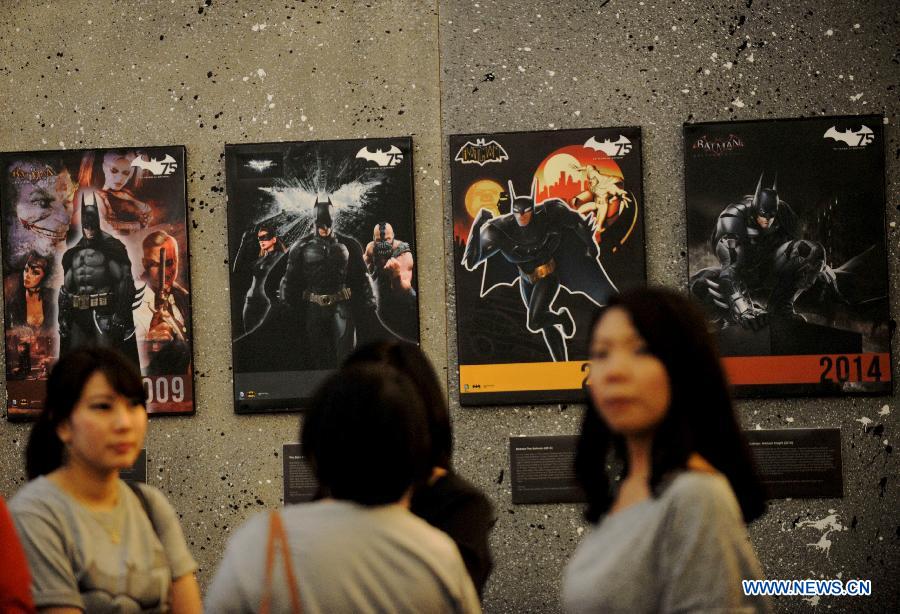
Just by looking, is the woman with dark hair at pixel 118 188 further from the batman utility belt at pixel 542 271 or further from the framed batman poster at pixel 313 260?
the batman utility belt at pixel 542 271

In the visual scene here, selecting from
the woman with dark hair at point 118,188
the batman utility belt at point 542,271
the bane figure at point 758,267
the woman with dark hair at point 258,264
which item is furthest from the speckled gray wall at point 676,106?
the woman with dark hair at point 118,188

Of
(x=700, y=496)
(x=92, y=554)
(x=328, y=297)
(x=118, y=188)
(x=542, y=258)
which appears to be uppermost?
(x=118, y=188)

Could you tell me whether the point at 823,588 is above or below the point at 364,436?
below

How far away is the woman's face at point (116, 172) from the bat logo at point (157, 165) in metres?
0.03

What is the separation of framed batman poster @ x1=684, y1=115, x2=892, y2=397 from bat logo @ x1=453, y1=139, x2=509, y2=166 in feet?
2.46

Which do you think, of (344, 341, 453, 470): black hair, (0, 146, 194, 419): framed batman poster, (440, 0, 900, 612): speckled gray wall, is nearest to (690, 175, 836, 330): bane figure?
(440, 0, 900, 612): speckled gray wall

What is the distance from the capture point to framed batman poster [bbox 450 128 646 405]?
376 centimetres

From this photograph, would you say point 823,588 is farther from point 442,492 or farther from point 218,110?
point 218,110

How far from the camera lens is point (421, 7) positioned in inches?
151

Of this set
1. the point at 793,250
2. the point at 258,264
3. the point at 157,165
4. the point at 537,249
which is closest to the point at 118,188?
the point at 157,165

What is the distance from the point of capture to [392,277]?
3.78 meters

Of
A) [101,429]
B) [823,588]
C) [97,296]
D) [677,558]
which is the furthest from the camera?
[97,296]

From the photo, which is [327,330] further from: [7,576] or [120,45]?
[7,576]

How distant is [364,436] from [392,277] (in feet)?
7.80
